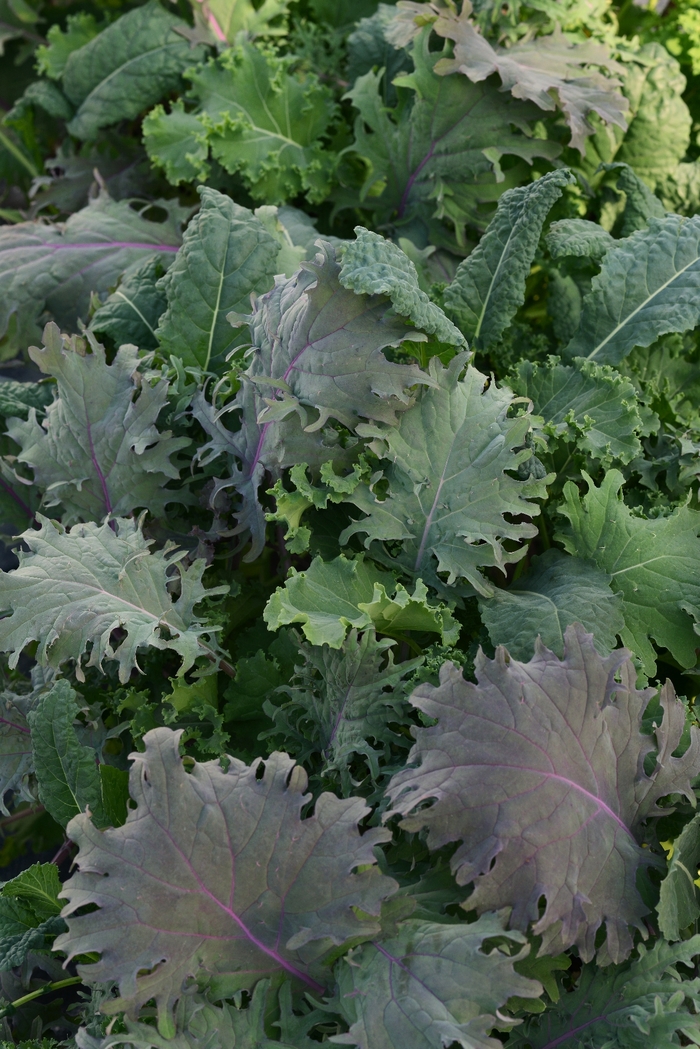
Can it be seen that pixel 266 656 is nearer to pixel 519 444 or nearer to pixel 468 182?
pixel 519 444

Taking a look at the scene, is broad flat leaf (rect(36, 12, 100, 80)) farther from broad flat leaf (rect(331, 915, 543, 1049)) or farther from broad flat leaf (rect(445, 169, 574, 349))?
broad flat leaf (rect(331, 915, 543, 1049))

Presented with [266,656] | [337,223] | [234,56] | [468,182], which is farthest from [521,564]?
[234,56]

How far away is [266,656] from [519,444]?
0.44 metres

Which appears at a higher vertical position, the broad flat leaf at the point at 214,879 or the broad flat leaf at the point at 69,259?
the broad flat leaf at the point at 69,259

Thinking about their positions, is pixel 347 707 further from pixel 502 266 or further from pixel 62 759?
pixel 502 266

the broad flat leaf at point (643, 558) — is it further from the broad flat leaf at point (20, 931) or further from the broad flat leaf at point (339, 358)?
the broad flat leaf at point (20, 931)

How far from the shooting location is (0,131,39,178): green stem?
205cm

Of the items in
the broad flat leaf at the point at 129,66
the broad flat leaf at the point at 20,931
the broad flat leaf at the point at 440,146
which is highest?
Answer: the broad flat leaf at the point at 129,66

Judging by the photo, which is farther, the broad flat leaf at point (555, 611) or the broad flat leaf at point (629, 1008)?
the broad flat leaf at point (555, 611)

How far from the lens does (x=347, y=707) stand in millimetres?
1064

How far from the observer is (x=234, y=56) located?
165 cm

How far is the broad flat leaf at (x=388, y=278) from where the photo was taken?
40.9 inches

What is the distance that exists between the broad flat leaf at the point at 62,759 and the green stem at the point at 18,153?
54.8 inches

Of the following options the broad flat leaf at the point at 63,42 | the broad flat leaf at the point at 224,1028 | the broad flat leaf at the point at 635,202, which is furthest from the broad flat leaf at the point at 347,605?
the broad flat leaf at the point at 63,42
